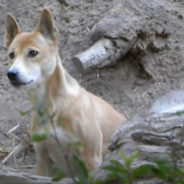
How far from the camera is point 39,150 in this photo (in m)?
5.77

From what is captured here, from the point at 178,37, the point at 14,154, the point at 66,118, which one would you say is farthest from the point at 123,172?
the point at 178,37

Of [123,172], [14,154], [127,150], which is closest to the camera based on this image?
[123,172]

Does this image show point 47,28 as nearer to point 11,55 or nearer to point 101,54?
point 11,55

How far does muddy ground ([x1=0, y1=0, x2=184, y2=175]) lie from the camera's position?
7754mm

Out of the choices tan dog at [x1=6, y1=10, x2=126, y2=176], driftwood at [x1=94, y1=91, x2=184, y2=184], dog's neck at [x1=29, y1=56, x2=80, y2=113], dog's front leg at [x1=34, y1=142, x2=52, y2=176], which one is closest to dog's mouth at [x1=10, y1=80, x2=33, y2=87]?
tan dog at [x1=6, y1=10, x2=126, y2=176]

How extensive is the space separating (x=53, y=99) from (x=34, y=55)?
0.41 metres

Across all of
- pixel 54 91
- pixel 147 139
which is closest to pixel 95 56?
pixel 54 91

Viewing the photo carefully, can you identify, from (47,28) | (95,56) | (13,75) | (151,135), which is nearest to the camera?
(151,135)

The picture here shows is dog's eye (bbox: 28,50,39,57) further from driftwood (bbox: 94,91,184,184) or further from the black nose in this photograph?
driftwood (bbox: 94,91,184,184)

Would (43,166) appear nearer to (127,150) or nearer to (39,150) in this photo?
(39,150)

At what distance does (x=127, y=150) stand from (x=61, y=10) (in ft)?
14.2

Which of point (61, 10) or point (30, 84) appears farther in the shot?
point (61, 10)

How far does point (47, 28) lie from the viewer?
5.90m

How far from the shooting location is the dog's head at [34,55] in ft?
18.1
